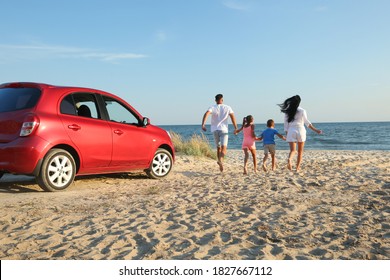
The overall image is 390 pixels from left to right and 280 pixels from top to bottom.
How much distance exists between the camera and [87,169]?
6727 millimetres

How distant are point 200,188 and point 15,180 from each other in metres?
4.02

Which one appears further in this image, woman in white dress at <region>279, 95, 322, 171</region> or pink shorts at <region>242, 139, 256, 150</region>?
pink shorts at <region>242, 139, 256, 150</region>

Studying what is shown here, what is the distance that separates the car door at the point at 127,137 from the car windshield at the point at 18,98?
5.06 feet

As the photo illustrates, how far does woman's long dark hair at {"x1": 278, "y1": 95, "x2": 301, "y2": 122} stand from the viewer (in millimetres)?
9359

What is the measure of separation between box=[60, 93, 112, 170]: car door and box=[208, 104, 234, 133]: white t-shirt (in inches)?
127

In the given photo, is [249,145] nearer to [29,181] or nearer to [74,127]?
[74,127]

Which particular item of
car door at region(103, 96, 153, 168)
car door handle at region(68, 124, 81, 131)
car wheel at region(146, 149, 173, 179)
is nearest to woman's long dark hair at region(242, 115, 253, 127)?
car wheel at region(146, 149, 173, 179)

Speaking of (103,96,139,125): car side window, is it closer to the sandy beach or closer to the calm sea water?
the sandy beach

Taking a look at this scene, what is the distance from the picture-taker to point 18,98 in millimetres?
6160

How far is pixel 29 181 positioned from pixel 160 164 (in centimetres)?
280

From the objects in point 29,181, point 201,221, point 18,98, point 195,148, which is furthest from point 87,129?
point 195,148

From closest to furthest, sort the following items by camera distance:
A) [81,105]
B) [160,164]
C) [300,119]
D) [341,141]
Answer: [81,105] → [160,164] → [300,119] → [341,141]
